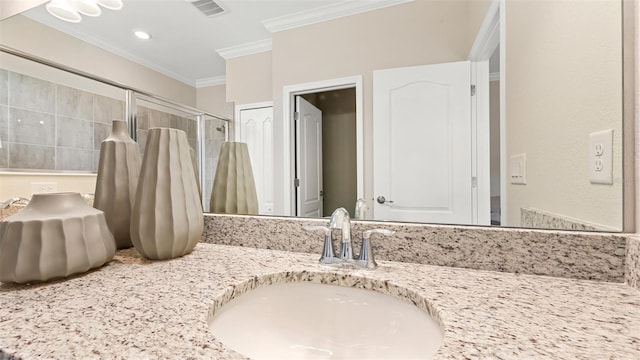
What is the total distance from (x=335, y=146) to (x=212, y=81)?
1.66 ft

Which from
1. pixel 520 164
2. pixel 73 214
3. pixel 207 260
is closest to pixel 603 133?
pixel 520 164

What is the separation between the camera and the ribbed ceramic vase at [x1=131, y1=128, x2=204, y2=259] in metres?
0.73

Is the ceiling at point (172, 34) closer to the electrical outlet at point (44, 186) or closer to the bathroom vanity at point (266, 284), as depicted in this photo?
the electrical outlet at point (44, 186)

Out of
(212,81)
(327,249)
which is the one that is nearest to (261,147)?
(212,81)

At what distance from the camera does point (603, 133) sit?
0.59 m

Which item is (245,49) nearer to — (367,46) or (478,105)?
(367,46)

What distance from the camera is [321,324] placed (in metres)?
0.61

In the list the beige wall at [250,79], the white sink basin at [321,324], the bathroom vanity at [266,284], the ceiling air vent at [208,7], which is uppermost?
the ceiling air vent at [208,7]

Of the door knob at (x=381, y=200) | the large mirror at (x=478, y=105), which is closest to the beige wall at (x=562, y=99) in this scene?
the large mirror at (x=478, y=105)

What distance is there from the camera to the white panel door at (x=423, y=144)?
0.75 metres

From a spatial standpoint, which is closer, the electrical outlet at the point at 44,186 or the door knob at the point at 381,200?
the door knob at the point at 381,200

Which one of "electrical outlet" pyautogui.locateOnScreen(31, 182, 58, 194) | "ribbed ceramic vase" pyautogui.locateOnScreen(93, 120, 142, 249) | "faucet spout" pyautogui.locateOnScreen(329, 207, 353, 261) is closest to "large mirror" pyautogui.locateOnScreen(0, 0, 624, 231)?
"faucet spout" pyautogui.locateOnScreen(329, 207, 353, 261)

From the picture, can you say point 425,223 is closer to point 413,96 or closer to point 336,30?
point 413,96

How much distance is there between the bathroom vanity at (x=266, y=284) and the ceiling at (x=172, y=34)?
2.16ft
